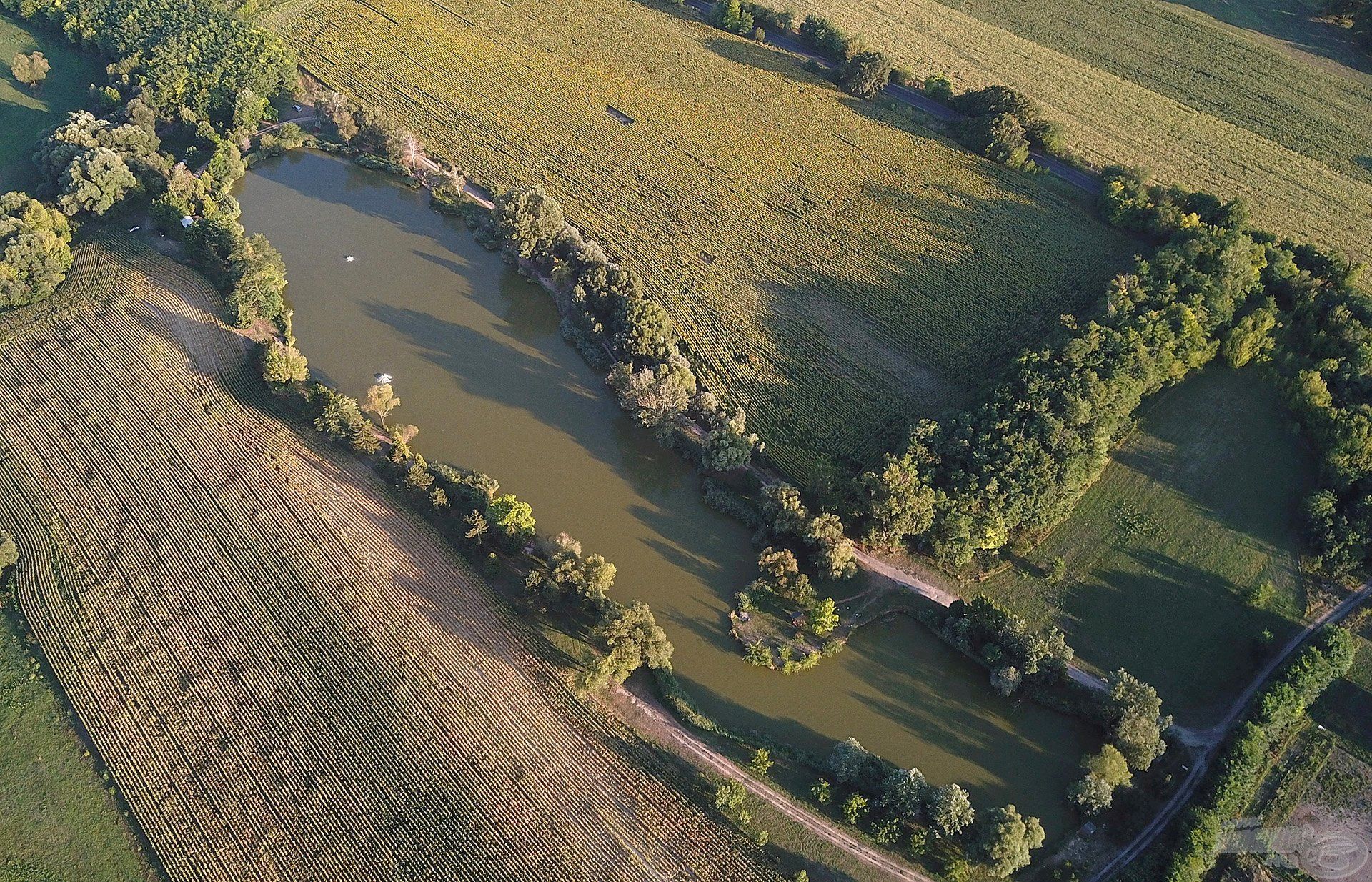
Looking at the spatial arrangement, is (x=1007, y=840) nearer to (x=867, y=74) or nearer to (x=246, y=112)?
(x=867, y=74)

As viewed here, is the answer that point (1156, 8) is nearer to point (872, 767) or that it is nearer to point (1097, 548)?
point (1097, 548)

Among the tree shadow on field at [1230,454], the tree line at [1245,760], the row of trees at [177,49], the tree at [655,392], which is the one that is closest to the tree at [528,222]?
the tree at [655,392]

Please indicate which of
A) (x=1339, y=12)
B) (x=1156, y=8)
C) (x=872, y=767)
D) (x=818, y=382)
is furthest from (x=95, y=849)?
(x=1339, y=12)

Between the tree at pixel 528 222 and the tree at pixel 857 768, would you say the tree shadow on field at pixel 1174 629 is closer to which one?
the tree at pixel 857 768

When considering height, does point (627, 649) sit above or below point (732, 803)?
above

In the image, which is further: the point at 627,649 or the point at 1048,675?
the point at 1048,675

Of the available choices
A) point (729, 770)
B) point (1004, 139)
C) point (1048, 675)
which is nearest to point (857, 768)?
point (729, 770)
